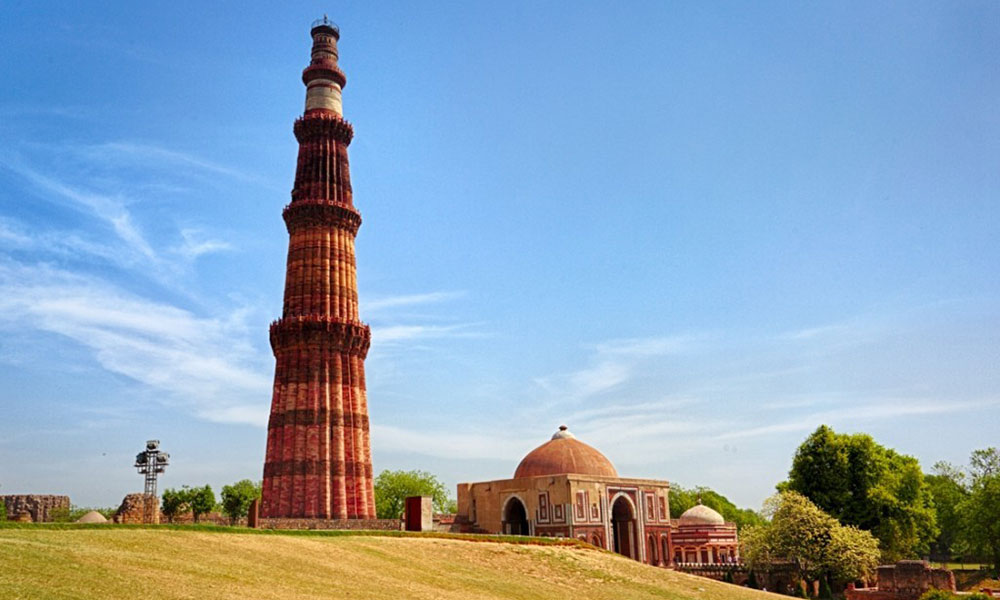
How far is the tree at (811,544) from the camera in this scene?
4678 centimetres

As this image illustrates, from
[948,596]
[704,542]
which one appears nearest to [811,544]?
[948,596]

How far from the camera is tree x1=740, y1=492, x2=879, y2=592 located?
153 feet

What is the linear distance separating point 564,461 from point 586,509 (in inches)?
181

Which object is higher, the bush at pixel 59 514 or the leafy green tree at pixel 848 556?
the bush at pixel 59 514

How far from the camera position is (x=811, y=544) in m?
47.5

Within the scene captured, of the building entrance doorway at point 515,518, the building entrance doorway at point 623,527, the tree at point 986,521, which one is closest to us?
the building entrance doorway at point 515,518

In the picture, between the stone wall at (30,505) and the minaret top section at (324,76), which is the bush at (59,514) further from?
the minaret top section at (324,76)

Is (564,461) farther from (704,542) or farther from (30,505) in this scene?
(30,505)

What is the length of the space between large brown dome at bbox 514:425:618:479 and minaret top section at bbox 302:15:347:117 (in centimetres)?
2915

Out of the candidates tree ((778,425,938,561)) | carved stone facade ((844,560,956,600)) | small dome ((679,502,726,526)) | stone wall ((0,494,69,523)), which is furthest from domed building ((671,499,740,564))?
stone wall ((0,494,69,523))

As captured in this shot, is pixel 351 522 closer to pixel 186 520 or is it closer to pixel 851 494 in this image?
pixel 186 520

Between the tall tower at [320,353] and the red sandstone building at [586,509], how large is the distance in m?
9.63

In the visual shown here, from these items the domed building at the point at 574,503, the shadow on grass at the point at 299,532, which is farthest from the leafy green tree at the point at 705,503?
the shadow on grass at the point at 299,532

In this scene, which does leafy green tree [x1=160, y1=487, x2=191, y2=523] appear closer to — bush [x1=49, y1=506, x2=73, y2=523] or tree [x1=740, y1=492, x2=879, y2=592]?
bush [x1=49, y1=506, x2=73, y2=523]
